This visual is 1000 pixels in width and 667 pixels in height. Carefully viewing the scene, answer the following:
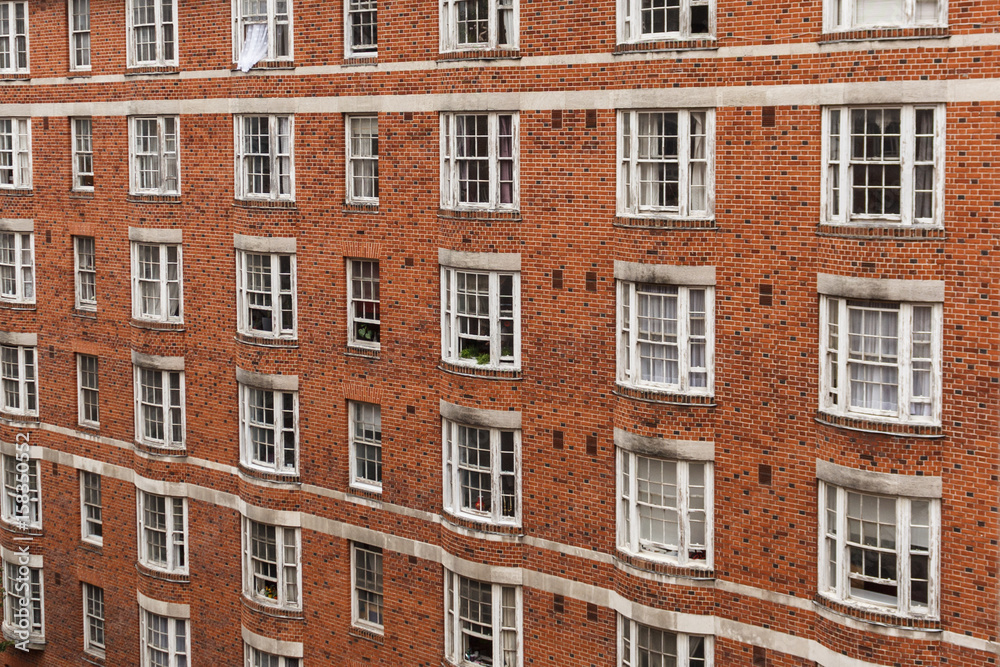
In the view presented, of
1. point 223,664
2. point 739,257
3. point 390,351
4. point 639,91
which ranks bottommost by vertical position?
point 223,664

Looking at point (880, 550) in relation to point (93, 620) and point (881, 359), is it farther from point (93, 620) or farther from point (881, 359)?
point (93, 620)

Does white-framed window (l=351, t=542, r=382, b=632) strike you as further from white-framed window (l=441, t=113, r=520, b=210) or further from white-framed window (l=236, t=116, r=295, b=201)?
white-framed window (l=441, t=113, r=520, b=210)

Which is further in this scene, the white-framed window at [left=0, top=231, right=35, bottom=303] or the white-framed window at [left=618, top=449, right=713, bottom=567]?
the white-framed window at [left=0, top=231, right=35, bottom=303]

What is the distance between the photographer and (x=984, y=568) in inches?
914

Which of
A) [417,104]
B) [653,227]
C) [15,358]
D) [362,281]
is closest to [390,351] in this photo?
[362,281]

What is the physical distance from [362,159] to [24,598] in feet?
59.7

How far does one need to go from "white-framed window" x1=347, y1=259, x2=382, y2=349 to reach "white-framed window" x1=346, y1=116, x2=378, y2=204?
4.83ft

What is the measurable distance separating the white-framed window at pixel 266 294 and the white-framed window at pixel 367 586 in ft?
17.1

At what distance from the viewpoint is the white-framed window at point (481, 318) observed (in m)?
28.6

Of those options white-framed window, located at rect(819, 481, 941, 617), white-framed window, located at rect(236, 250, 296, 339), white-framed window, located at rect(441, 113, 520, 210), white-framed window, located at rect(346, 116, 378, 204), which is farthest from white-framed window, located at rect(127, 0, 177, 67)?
white-framed window, located at rect(819, 481, 941, 617)

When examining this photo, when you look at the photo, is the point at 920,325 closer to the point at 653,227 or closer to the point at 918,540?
the point at 918,540

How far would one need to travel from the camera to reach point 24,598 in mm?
40812

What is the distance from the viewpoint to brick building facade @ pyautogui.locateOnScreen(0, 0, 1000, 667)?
2348 centimetres

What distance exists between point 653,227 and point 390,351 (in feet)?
24.8
